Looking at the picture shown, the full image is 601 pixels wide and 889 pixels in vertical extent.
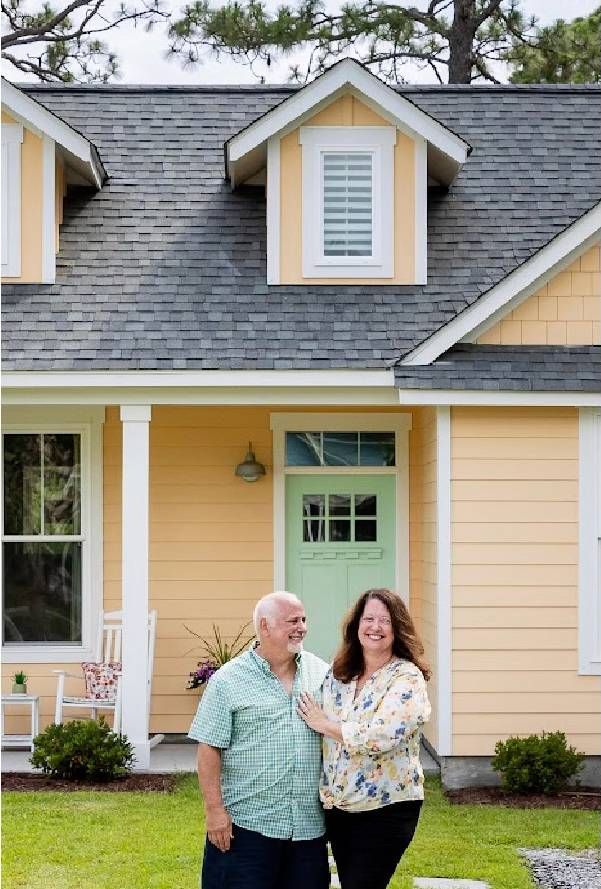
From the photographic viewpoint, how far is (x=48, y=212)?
1061cm

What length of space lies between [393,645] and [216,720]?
676 millimetres

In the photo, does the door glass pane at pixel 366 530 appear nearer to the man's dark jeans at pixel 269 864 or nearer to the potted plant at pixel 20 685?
the potted plant at pixel 20 685

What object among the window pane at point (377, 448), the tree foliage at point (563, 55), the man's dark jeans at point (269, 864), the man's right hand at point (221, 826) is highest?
the tree foliage at point (563, 55)

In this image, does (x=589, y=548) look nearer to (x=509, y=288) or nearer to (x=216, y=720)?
(x=509, y=288)

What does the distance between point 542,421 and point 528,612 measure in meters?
1.31

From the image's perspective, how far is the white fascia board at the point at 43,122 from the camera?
34.5 feet

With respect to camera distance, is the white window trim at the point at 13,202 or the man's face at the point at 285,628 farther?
the white window trim at the point at 13,202

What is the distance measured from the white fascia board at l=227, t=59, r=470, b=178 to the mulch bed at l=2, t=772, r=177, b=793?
4871 mm

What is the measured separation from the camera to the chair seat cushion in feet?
33.2

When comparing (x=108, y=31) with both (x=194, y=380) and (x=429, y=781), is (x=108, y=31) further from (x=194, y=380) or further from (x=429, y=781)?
(x=429, y=781)

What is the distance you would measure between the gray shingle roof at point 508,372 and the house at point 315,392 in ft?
0.06

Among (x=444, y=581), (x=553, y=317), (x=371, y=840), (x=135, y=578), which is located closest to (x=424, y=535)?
(x=444, y=581)

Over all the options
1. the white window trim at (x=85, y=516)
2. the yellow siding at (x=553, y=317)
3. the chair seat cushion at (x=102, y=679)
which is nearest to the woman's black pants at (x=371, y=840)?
the yellow siding at (x=553, y=317)

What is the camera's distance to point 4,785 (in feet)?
30.0
